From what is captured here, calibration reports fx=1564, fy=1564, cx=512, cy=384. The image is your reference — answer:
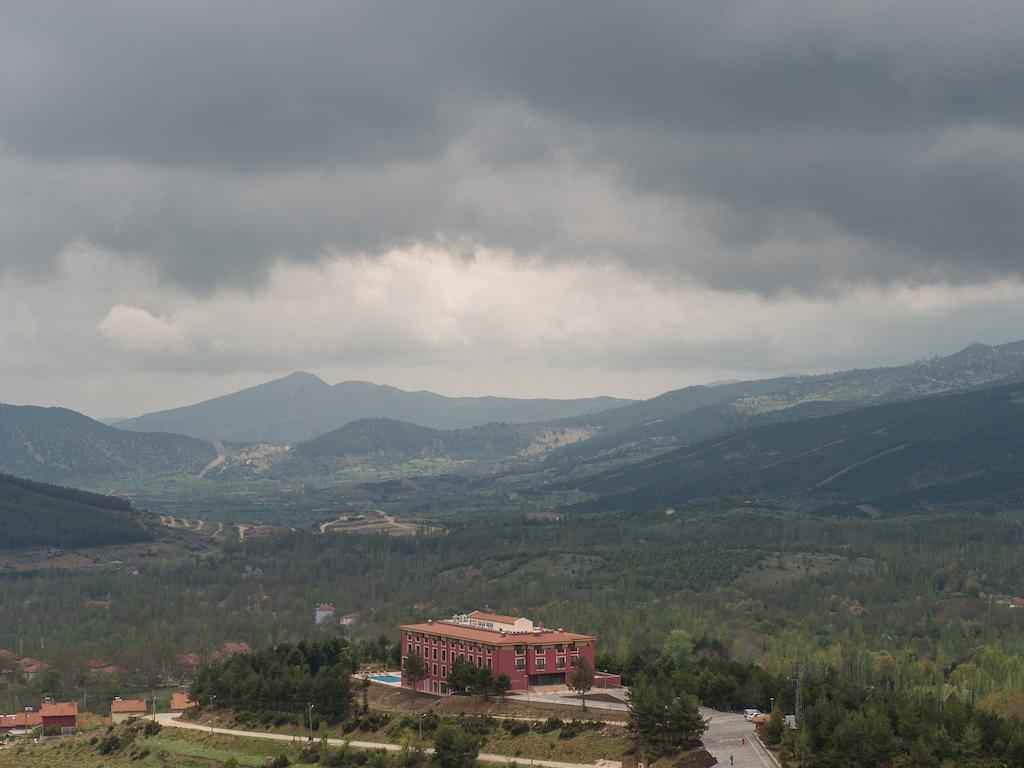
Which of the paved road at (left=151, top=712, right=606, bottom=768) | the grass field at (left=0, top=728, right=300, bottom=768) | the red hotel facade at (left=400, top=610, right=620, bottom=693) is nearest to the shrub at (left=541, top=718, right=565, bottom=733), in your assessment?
the paved road at (left=151, top=712, right=606, bottom=768)

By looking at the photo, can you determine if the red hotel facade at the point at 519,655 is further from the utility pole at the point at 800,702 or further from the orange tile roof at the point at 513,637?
the utility pole at the point at 800,702

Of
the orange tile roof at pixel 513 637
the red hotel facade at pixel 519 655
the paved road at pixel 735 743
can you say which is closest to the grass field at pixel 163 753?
the red hotel facade at pixel 519 655

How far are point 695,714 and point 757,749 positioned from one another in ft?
22.9

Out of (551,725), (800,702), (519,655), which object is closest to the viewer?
(800,702)

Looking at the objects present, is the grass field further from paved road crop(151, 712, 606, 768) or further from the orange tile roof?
the orange tile roof

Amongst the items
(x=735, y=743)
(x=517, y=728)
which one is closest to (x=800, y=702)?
(x=735, y=743)

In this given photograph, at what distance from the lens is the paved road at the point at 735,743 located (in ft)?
466

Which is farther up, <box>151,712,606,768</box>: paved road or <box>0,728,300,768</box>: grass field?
<box>151,712,606,768</box>: paved road

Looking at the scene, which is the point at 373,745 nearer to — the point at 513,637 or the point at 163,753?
the point at 513,637

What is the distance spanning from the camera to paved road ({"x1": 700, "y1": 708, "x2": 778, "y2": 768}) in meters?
142

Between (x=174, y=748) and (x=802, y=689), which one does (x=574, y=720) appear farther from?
(x=174, y=748)

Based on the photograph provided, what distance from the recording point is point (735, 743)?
14938 cm

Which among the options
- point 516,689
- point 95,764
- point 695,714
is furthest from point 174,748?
point 695,714

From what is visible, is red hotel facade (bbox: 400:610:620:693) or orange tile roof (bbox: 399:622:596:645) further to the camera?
orange tile roof (bbox: 399:622:596:645)
